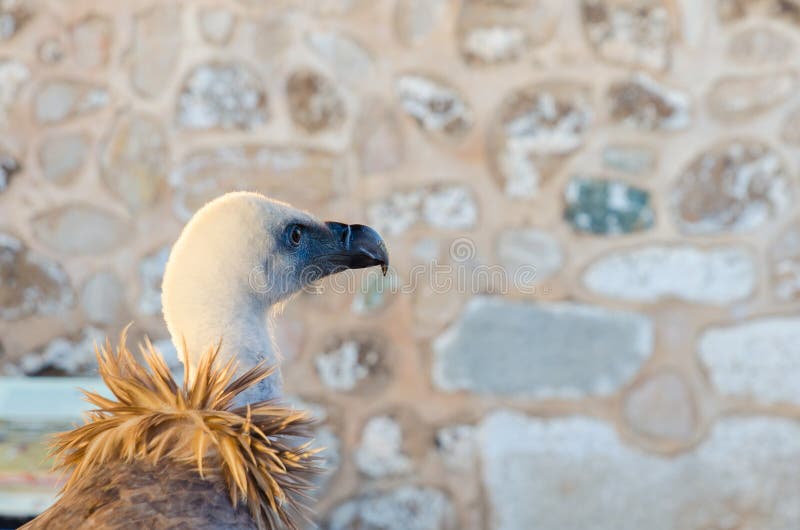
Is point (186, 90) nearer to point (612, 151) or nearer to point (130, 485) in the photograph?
A: point (612, 151)

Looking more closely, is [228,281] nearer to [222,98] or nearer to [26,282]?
[222,98]

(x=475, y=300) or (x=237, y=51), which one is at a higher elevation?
(x=237, y=51)

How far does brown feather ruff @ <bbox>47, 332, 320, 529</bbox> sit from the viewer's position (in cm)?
76

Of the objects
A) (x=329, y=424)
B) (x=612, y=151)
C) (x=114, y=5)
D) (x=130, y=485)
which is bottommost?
(x=329, y=424)

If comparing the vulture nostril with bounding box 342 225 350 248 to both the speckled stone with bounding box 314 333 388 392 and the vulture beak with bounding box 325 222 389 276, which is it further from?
the speckled stone with bounding box 314 333 388 392

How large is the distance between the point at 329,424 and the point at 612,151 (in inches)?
29.9

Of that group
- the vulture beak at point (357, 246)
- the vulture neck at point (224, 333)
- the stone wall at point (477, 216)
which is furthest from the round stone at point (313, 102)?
the vulture neck at point (224, 333)

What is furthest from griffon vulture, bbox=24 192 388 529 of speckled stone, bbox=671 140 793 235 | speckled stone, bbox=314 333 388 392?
speckled stone, bbox=671 140 793 235

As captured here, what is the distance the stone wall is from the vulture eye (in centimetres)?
63

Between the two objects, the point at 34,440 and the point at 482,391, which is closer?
the point at 34,440

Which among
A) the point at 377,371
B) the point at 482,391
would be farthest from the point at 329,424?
the point at 482,391

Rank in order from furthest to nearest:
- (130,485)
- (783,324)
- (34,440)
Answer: (783,324), (34,440), (130,485)

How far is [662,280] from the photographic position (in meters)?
1.57

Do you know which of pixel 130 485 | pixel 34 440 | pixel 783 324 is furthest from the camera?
pixel 783 324
